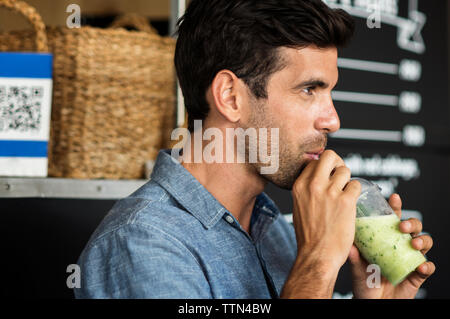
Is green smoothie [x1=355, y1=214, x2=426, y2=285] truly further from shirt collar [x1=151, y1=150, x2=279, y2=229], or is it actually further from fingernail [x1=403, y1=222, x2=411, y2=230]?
shirt collar [x1=151, y1=150, x2=279, y2=229]

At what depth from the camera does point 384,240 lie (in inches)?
37.0

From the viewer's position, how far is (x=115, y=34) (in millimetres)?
1368

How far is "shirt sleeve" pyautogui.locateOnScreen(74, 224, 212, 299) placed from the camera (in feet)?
2.82

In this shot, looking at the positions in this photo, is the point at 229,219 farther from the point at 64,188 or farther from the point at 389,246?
the point at 64,188

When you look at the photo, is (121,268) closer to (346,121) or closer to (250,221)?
(250,221)

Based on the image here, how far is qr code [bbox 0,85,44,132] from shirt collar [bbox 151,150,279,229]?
1.29ft

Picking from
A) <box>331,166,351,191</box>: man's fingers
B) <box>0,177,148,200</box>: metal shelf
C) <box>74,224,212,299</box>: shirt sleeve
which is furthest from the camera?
<box>0,177,148,200</box>: metal shelf

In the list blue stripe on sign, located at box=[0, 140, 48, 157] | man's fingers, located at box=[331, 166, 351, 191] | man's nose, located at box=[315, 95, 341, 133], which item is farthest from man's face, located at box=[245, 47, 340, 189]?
blue stripe on sign, located at box=[0, 140, 48, 157]

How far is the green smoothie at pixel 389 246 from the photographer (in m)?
0.94

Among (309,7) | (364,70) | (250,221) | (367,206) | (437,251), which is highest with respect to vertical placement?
(309,7)

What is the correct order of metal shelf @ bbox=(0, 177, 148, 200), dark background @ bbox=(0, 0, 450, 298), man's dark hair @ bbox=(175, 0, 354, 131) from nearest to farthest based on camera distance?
man's dark hair @ bbox=(175, 0, 354, 131) < metal shelf @ bbox=(0, 177, 148, 200) < dark background @ bbox=(0, 0, 450, 298)

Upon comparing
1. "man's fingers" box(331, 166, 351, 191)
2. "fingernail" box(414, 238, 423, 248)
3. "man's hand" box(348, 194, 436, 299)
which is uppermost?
"man's fingers" box(331, 166, 351, 191)

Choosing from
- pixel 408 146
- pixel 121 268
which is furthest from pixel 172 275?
pixel 408 146

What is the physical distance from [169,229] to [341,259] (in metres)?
0.32
